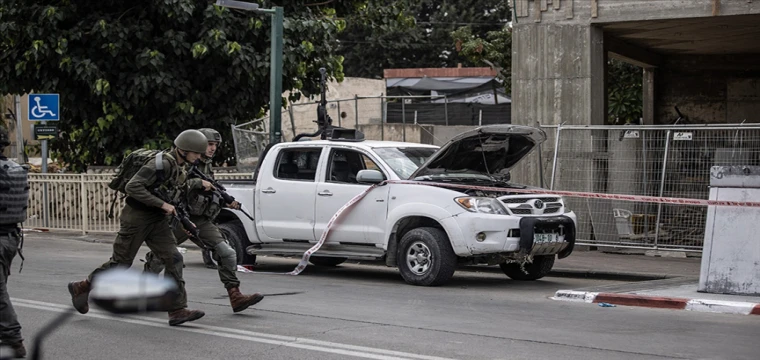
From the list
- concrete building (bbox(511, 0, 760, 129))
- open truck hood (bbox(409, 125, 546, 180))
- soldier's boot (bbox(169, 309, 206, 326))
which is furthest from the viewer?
concrete building (bbox(511, 0, 760, 129))

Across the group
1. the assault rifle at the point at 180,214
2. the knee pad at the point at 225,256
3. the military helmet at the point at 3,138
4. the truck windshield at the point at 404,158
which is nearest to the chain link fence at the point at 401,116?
the truck windshield at the point at 404,158

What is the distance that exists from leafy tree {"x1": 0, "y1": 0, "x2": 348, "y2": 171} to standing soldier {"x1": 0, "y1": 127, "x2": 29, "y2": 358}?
13.7 metres

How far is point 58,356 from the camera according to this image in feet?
24.6

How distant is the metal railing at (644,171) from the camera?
47.9 feet

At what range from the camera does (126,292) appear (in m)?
3.04

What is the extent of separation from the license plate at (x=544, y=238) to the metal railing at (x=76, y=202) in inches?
352

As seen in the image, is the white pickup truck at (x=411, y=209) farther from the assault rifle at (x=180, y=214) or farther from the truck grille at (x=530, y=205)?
the assault rifle at (x=180, y=214)

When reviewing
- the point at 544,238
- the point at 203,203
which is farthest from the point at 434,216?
the point at 203,203

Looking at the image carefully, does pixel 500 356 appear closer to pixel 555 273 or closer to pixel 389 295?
pixel 389 295

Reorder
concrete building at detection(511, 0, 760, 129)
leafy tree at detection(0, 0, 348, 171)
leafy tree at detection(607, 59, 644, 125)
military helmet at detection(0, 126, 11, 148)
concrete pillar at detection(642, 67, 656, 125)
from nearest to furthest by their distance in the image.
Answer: military helmet at detection(0, 126, 11, 148)
concrete building at detection(511, 0, 760, 129)
leafy tree at detection(0, 0, 348, 171)
concrete pillar at detection(642, 67, 656, 125)
leafy tree at detection(607, 59, 644, 125)

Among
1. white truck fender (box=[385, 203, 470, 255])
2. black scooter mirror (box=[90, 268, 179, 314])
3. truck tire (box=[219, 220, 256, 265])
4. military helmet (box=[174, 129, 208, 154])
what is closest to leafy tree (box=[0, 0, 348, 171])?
truck tire (box=[219, 220, 256, 265])

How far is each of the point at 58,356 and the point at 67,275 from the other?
567cm

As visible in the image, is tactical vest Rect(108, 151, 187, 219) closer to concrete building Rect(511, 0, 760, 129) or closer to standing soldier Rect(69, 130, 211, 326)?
standing soldier Rect(69, 130, 211, 326)

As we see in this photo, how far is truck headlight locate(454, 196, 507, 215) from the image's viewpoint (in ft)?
38.2
